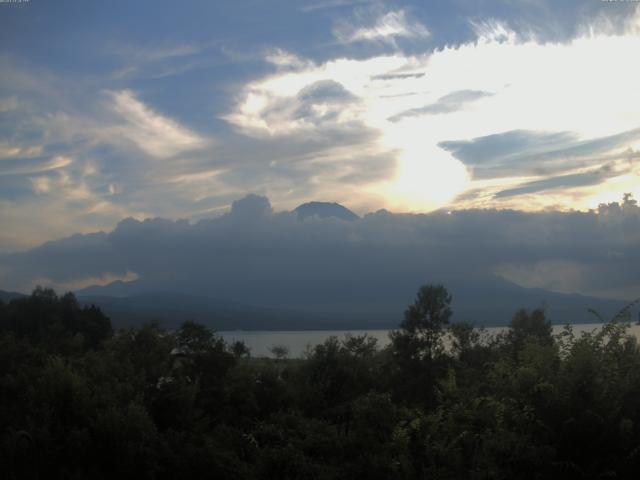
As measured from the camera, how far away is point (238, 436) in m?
19.3

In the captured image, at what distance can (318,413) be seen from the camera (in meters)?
24.5

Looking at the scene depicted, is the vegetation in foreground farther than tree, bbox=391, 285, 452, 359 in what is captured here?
No

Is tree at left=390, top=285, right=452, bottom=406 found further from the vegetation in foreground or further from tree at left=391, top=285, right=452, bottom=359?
the vegetation in foreground

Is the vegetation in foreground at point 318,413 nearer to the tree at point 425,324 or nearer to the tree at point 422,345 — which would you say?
the tree at point 422,345

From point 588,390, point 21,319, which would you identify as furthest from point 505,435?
point 21,319

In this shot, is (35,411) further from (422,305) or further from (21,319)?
(21,319)

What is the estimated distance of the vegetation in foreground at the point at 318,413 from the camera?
7602 millimetres

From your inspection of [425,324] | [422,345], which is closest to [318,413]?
[422,345]

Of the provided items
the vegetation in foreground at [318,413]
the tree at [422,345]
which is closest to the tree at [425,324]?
the tree at [422,345]

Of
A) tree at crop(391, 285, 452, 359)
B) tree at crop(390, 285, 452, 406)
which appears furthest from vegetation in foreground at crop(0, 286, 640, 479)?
tree at crop(391, 285, 452, 359)

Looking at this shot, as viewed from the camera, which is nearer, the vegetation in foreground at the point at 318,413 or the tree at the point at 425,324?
the vegetation in foreground at the point at 318,413

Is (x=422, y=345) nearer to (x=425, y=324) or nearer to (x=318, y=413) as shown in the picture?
(x=425, y=324)

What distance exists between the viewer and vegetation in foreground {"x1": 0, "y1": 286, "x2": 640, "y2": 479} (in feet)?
24.9

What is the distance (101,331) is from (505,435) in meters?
57.7
